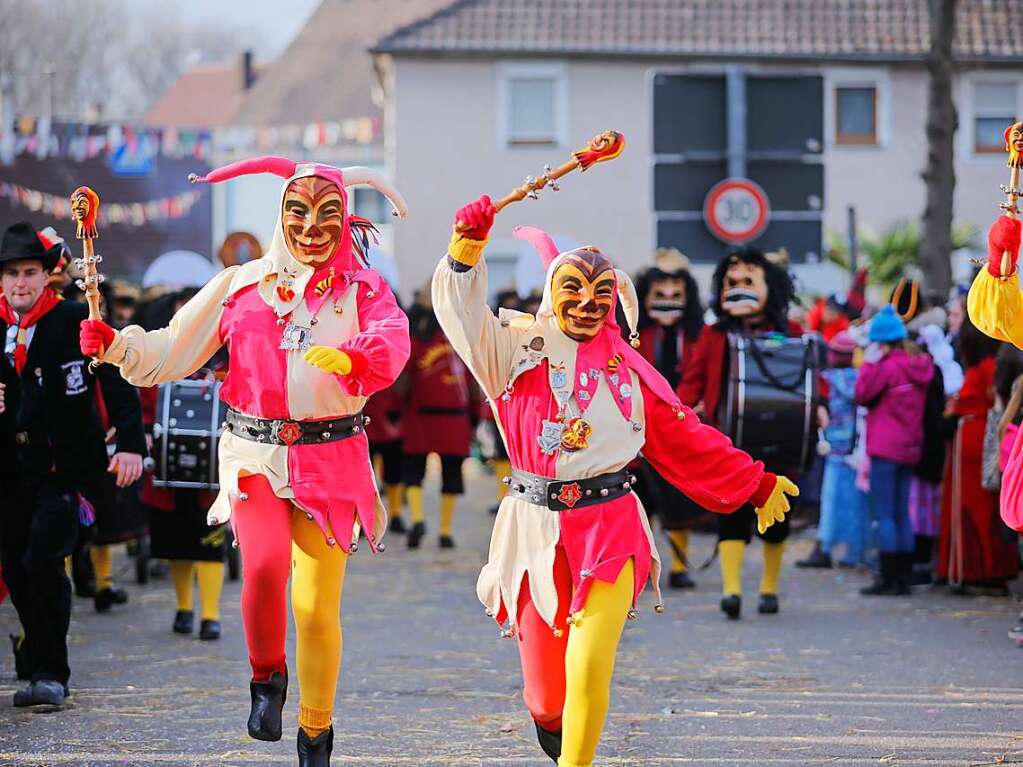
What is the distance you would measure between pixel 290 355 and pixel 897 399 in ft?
19.3

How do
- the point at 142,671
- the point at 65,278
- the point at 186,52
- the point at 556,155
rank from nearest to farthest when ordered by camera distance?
the point at 142,671 < the point at 65,278 < the point at 556,155 < the point at 186,52

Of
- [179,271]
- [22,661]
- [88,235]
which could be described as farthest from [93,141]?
[88,235]

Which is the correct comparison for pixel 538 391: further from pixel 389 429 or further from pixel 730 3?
pixel 730 3

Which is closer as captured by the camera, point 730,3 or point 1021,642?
point 1021,642

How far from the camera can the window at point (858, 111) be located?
31.5m

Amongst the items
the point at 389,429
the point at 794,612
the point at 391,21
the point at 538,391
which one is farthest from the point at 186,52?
the point at 538,391

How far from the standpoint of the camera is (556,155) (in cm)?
3078

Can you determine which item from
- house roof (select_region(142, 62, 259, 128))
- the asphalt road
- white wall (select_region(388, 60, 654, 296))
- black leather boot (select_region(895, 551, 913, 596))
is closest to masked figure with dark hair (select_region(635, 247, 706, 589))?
the asphalt road

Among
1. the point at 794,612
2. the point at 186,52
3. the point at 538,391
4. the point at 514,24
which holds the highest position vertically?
the point at 186,52

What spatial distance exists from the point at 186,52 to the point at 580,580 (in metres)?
60.7

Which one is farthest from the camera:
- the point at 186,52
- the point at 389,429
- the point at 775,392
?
the point at 186,52

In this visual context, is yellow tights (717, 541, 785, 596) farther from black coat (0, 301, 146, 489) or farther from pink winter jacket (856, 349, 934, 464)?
black coat (0, 301, 146, 489)

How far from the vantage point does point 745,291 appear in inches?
408

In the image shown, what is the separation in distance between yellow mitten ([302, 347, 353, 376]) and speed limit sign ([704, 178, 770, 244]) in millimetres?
6964
